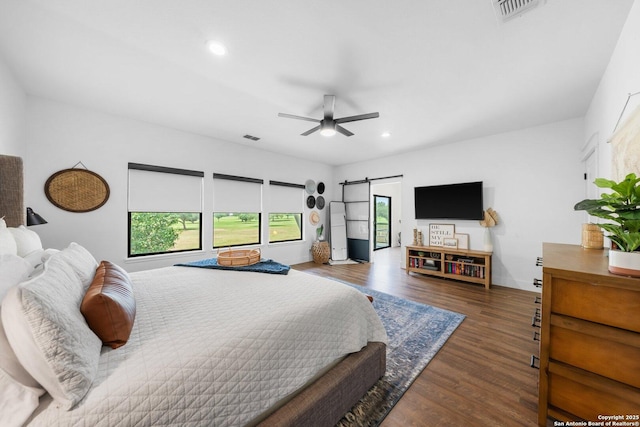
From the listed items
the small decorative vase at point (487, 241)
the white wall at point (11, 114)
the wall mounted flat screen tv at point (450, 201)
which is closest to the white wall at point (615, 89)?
the wall mounted flat screen tv at point (450, 201)

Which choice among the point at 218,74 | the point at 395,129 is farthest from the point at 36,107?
the point at 395,129

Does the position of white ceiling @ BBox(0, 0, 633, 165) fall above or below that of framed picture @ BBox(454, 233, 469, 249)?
above

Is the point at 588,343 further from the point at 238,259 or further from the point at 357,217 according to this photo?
the point at 357,217

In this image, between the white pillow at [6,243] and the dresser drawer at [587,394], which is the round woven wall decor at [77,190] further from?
the dresser drawer at [587,394]

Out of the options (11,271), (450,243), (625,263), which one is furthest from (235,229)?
(625,263)

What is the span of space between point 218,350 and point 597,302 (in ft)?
6.05

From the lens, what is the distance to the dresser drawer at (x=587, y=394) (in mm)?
1085

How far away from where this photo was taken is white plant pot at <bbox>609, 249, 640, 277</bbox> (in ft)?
3.41

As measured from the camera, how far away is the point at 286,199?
17.5 ft

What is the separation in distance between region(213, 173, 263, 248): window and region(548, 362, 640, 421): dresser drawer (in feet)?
14.3

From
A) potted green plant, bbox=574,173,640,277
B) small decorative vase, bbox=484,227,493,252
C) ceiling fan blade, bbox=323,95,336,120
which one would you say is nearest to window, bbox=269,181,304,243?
ceiling fan blade, bbox=323,95,336,120

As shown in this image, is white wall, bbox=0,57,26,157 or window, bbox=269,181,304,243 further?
window, bbox=269,181,304,243

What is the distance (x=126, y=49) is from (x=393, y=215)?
26.4 feet

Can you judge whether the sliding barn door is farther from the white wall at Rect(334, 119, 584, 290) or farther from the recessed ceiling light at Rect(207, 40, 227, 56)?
the recessed ceiling light at Rect(207, 40, 227, 56)
